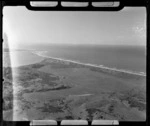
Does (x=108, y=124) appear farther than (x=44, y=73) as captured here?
No

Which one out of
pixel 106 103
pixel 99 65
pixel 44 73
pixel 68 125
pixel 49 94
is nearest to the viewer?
pixel 68 125

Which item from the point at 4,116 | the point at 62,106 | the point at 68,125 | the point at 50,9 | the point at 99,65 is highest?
the point at 50,9

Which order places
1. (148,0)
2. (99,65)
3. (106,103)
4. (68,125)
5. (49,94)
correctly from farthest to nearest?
(99,65)
(49,94)
(106,103)
(68,125)
(148,0)

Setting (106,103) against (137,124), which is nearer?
(137,124)

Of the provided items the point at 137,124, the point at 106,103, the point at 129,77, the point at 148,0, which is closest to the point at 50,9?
the point at 148,0

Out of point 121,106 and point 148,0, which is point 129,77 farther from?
point 148,0

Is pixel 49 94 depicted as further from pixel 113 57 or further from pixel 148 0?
pixel 148 0

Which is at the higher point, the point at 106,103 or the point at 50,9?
the point at 50,9

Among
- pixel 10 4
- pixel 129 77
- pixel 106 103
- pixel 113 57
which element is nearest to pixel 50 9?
pixel 10 4

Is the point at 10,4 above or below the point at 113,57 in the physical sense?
above
